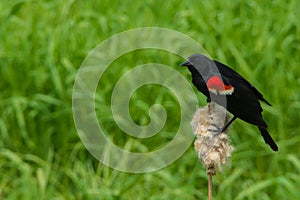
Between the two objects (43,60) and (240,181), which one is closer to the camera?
(240,181)

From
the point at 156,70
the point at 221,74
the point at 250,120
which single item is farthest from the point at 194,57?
the point at 156,70

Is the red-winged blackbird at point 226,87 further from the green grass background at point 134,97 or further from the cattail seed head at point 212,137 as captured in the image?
the green grass background at point 134,97

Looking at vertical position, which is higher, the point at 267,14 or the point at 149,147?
the point at 267,14

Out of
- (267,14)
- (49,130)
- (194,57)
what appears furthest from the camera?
(267,14)

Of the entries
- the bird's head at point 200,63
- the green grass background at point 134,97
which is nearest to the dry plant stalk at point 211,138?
the bird's head at point 200,63

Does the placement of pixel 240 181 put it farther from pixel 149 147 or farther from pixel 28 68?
pixel 28 68

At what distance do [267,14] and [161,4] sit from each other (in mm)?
729

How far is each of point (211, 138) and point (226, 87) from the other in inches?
6.0

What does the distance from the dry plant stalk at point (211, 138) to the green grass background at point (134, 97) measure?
156cm

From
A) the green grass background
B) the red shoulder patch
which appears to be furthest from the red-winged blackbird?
the green grass background

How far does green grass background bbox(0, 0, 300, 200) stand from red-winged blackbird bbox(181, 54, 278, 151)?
1.63 meters

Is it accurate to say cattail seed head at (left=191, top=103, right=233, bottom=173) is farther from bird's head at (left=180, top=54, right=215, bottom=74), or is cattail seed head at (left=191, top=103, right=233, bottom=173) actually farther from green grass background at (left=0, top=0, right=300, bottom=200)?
green grass background at (left=0, top=0, right=300, bottom=200)

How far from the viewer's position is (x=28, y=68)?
4.08 metres

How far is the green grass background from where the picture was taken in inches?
141
